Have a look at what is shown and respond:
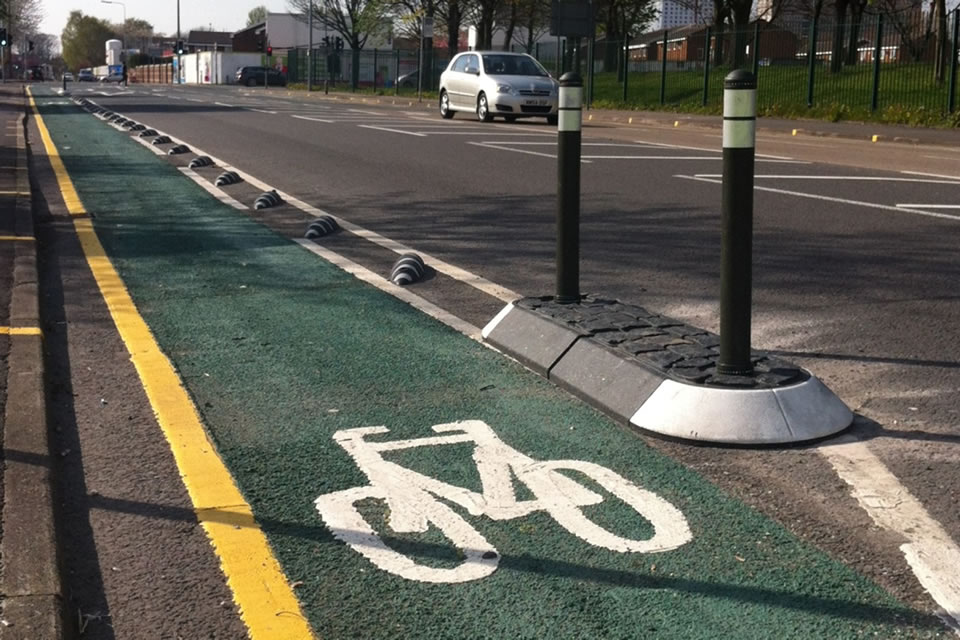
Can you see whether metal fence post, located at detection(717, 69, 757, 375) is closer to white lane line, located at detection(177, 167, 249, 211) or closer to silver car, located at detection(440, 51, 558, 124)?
white lane line, located at detection(177, 167, 249, 211)

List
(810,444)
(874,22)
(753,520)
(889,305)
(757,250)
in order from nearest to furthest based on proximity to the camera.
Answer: (753,520), (810,444), (889,305), (757,250), (874,22)

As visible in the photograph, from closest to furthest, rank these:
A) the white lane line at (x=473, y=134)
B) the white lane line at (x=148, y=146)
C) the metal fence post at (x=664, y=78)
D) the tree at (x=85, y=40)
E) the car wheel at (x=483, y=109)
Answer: the white lane line at (x=148, y=146)
the white lane line at (x=473, y=134)
the car wheel at (x=483, y=109)
the metal fence post at (x=664, y=78)
the tree at (x=85, y=40)

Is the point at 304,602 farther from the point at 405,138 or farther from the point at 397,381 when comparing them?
the point at 405,138

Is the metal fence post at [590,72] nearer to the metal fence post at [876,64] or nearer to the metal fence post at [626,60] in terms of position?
the metal fence post at [626,60]

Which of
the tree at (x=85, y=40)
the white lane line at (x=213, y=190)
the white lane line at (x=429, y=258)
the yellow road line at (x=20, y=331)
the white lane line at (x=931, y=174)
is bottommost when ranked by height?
the yellow road line at (x=20, y=331)

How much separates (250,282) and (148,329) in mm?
1278

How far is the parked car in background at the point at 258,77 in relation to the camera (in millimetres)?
83812

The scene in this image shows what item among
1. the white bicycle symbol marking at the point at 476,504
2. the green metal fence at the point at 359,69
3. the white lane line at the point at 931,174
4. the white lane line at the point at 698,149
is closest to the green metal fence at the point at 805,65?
the white lane line at the point at 698,149

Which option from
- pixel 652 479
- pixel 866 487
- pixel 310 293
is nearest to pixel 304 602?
pixel 652 479

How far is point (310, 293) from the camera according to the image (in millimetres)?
6672

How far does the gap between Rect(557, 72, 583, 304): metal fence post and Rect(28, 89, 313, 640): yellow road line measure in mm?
1727

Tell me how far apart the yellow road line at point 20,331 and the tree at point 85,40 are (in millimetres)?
185884

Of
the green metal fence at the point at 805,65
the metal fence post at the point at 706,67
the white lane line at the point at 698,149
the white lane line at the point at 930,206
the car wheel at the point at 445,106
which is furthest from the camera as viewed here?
the metal fence post at the point at 706,67

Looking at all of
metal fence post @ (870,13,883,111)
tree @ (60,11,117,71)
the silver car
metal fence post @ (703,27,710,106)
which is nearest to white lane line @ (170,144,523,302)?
the silver car
